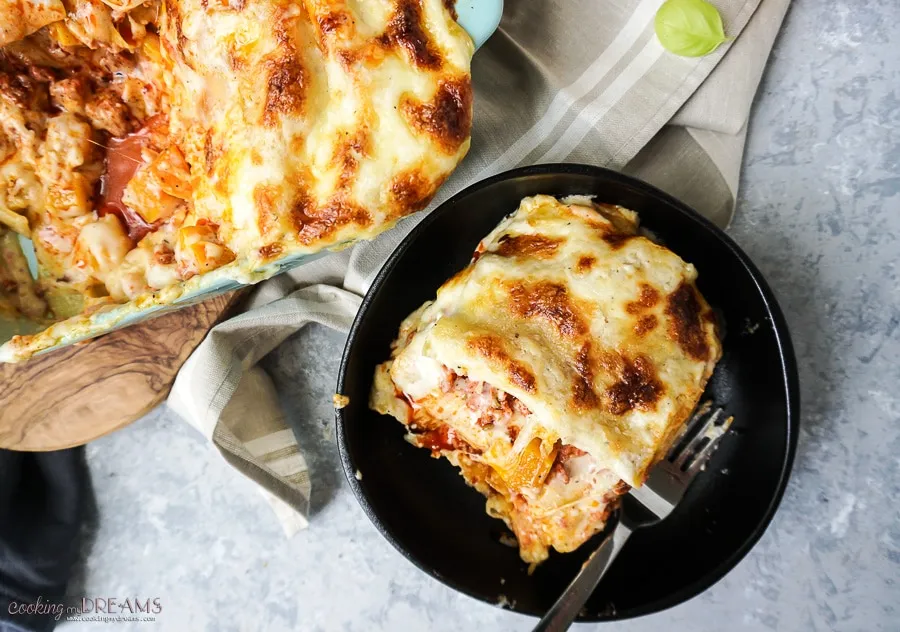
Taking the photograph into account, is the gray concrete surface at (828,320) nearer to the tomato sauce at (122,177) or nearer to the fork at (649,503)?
the fork at (649,503)

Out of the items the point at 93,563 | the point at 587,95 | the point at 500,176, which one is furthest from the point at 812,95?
the point at 93,563

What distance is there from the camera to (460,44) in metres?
1.34

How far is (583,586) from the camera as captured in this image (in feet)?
5.00

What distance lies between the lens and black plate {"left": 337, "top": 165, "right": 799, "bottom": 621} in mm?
1528

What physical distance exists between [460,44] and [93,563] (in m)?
1.85

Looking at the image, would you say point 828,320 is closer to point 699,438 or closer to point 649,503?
point 699,438

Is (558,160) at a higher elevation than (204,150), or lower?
lower

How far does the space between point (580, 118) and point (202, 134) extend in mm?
873

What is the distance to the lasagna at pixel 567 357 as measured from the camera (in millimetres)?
1379

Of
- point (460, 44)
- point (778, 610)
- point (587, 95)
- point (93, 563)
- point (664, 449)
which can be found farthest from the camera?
point (93, 563)

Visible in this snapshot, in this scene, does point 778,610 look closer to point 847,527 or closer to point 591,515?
point 847,527

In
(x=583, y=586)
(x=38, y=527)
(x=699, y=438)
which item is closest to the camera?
(x=583, y=586)

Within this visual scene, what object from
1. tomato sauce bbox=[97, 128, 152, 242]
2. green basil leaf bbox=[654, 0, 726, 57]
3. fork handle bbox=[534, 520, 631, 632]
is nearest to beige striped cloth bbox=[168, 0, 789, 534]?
green basil leaf bbox=[654, 0, 726, 57]

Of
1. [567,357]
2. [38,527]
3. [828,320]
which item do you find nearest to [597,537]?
[567,357]
